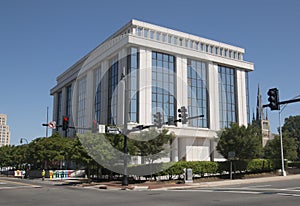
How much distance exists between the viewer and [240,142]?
123ft

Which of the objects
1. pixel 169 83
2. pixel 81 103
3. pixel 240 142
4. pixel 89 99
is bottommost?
pixel 240 142

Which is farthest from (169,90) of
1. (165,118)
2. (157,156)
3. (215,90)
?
(157,156)

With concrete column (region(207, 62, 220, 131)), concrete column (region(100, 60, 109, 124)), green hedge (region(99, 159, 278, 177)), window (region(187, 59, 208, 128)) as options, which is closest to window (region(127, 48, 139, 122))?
concrete column (region(100, 60, 109, 124))

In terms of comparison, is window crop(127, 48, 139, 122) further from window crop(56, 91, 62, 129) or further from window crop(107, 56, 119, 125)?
window crop(56, 91, 62, 129)

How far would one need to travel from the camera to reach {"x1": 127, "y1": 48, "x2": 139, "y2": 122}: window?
5153 centimetres

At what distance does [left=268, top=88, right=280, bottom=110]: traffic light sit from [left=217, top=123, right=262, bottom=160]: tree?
18.8 metres

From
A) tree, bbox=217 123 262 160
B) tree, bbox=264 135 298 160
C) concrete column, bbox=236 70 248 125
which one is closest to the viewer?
tree, bbox=217 123 262 160

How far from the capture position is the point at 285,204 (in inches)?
583

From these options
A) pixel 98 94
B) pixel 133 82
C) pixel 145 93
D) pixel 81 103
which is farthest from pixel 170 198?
pixel 81 103

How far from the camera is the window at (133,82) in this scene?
5153cm

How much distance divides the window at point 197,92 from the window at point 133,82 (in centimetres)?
1045

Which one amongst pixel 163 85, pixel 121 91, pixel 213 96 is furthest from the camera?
pixel 213 96

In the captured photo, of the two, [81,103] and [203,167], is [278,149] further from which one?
[81,103]

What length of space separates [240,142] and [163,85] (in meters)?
20.5
